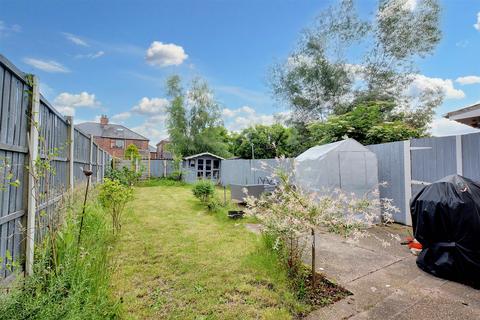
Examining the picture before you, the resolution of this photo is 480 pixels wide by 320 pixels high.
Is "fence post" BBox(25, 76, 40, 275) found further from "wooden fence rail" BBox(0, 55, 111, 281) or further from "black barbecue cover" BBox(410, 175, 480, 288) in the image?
"black barbecue cover" BBox(410, 175, 480, 288)

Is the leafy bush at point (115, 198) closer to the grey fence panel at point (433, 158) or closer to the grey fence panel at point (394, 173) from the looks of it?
the grey fence panel at point (394, 173)

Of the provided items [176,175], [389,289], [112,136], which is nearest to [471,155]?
[389,289]

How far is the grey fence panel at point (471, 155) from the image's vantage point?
403cm

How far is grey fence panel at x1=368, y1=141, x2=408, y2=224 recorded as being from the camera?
17.7ft

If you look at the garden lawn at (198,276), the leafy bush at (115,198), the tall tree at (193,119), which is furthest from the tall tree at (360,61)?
the leafy bush at (115,198)

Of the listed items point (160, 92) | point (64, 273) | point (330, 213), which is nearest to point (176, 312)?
point (64, 273)

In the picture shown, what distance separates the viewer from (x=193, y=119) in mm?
21984

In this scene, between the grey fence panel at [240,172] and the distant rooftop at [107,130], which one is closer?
the grey fence panel at [240,172]

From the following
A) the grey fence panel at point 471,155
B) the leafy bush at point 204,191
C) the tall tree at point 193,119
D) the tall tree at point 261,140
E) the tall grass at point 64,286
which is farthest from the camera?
the tall tree at point 193,119

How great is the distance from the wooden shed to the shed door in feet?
41.2

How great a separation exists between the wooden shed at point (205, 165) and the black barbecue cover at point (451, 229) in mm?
14792

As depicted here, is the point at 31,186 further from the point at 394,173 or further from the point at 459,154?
the point at 394,173

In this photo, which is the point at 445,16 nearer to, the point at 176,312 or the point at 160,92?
the point at 176,312

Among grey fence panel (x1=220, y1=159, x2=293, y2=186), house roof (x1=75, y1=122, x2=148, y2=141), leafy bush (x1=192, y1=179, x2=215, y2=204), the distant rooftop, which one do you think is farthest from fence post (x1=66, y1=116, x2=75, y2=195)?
the distant rooftop
